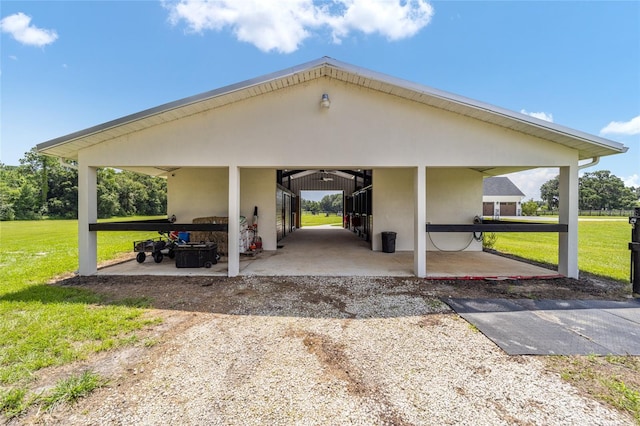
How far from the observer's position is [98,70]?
11.4m

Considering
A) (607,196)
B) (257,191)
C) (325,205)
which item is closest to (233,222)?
(257,191)

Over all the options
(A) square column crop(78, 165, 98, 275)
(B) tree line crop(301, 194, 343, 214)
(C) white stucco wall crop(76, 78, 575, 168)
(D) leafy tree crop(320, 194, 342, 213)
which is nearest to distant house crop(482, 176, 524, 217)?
(B) tree line crop(301, 194, 343, 214)

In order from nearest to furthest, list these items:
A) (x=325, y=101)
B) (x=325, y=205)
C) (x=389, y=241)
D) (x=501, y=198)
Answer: (x=325, y=101)
(x=389, y=241)
(x=501, y=198)
(x=325, y=205)

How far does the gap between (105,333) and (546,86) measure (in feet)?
54.0

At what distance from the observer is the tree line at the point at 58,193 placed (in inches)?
1169

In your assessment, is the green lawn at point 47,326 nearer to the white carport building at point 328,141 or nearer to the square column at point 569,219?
the white carport building at point 328,141

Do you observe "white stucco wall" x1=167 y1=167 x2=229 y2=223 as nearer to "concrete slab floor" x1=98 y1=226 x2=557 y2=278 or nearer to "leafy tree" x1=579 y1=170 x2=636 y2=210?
"concrete slab floor" x1=98 y1=226 x2=557 y2=278

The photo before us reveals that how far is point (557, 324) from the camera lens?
3.44 m

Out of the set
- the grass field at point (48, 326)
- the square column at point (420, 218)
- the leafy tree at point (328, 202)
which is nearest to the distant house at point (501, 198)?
the leafy tree at point (328, 202)

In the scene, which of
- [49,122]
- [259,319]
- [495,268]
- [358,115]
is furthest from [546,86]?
[49,122]

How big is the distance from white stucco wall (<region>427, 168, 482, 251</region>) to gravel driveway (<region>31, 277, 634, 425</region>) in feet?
18.4

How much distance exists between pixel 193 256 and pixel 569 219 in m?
8.42

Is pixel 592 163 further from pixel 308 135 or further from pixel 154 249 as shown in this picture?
pixel 154 249

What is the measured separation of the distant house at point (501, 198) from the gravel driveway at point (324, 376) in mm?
36829
